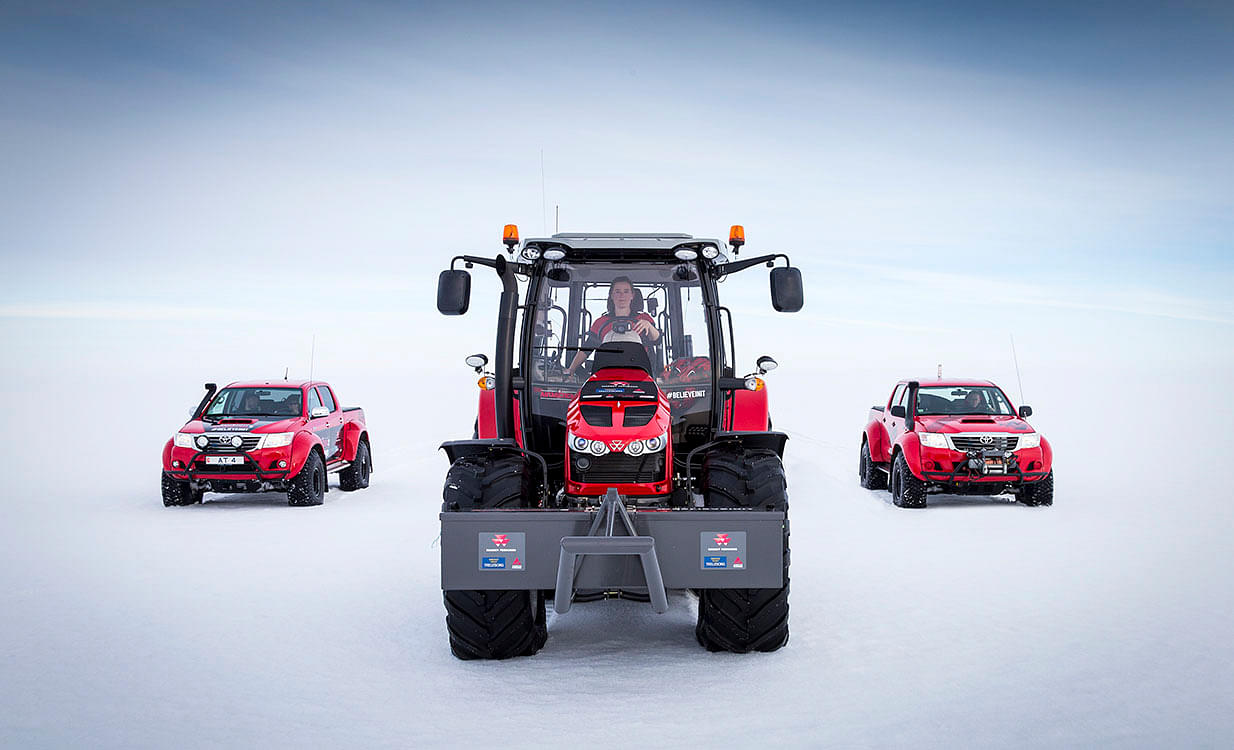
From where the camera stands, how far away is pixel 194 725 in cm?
539

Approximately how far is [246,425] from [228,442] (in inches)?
13.6

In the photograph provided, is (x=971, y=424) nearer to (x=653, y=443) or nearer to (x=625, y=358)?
(x=625, y=358)

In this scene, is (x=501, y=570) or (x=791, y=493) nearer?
(x=501, y=570)

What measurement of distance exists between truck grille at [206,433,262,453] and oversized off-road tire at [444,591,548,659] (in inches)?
324

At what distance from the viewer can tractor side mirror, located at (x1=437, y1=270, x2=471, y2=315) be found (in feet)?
22.6

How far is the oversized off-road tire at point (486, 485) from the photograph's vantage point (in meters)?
6.62

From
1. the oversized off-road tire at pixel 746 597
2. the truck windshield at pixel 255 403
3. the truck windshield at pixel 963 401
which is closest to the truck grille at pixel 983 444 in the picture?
the truck windshield at pixel 963 401

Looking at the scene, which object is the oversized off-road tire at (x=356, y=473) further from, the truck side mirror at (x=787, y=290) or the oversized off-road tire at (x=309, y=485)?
the truck side mirror at (x=787, y=290)

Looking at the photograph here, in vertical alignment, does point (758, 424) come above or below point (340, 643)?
above

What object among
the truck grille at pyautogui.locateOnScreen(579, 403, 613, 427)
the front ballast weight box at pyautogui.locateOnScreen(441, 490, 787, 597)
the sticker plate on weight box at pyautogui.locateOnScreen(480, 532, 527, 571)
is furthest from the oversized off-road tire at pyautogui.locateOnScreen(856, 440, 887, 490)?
the sticker plate on weight box at pyautogui.locateOnScreen(480, 532, 527, 571)
